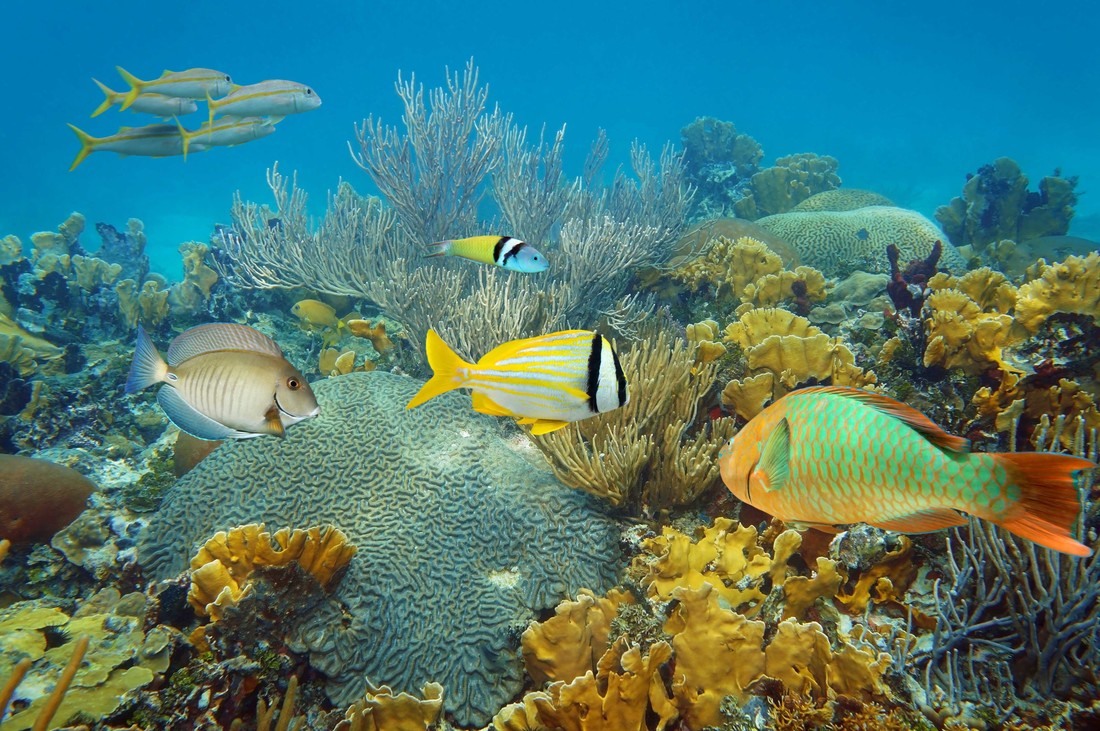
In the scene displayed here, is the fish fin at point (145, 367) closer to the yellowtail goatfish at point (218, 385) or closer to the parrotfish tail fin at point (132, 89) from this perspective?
the yellowtail goatfish at point (218, 385)

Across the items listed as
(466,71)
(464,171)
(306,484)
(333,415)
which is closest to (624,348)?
(333,415)

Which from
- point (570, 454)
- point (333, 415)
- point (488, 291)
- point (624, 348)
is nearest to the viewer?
point (570, 454)

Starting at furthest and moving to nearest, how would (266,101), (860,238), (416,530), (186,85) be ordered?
(860,238)
(266,101)
(186,85)
(416,530)

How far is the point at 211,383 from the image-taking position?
1.92 meters

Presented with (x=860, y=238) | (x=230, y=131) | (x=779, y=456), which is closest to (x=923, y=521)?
(x=779, y=456)

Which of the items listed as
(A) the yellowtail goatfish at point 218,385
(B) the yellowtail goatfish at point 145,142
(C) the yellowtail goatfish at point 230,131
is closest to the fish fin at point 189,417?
(A) the yellowtail goatfish at point 218,385

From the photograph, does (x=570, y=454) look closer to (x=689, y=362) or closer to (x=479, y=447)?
(x=479, y=447)

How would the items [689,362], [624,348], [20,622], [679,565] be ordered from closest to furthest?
[20,622] < [679,565] < [689,362] < [624,348]

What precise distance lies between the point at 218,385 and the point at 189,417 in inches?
7.1

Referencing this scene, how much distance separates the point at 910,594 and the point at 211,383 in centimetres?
325

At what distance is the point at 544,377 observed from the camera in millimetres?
1862

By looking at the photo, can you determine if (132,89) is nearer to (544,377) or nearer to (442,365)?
(442,365)

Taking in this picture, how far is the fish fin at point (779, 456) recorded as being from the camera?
1584 mm

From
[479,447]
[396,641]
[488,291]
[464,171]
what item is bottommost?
[396,641]
